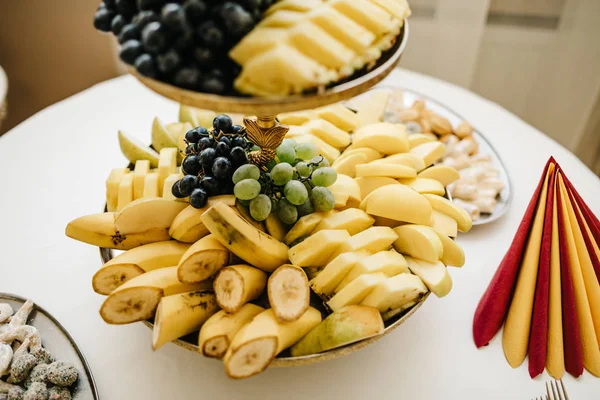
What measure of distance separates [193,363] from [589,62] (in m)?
1.90

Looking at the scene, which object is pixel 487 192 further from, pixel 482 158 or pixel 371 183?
pixel 371 183

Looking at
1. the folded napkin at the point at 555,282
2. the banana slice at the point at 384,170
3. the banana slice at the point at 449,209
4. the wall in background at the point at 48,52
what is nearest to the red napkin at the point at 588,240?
the folded napkin at the point at 555,282

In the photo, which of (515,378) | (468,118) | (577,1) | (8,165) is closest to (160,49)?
(515,378)

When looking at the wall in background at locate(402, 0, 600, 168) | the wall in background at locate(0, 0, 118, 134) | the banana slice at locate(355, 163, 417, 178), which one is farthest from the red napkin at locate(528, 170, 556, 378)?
the wall in background at locate(0, 0, 118, 134)

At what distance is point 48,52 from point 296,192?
189cm

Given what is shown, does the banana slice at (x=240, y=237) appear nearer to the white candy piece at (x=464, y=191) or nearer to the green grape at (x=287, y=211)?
the green grape at (x=287, y=211)

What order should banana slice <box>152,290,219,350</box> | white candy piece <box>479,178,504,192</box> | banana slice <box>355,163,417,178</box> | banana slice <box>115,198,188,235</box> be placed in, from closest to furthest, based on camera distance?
banana slice <box>152,290,219,350</box>
banana slice <box>115,198,188,235</box>
banana slice <box>355,163,417,178</box>
white candy piece <box>479,178,504,192</box>

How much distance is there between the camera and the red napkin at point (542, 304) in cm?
73

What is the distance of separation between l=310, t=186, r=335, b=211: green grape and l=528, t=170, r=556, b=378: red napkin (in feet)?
1.17

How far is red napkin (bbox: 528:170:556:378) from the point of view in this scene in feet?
2.38

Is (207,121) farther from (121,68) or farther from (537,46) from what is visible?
(537,46)

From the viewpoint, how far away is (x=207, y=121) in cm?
100

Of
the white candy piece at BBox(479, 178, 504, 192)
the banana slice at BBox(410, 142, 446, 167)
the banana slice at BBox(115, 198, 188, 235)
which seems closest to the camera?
the banana slice at BBox(115, 198, 188, 235)

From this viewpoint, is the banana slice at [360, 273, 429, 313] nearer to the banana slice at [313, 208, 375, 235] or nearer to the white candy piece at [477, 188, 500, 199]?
the banana slice at [313, 208, 375, 235]
